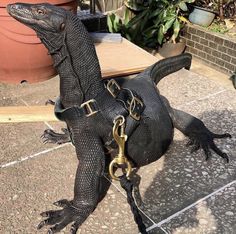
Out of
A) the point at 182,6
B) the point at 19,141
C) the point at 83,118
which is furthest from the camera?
the point at 182,6

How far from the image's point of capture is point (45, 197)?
248cm

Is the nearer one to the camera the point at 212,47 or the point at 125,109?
the point at 125,109

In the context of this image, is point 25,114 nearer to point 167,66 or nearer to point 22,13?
point 22,13

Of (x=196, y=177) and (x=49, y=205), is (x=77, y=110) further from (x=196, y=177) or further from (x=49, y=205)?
(x=196, y=177)

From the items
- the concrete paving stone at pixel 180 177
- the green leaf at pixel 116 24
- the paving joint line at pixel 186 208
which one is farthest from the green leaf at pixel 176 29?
the paving joint line at pixel 186 208

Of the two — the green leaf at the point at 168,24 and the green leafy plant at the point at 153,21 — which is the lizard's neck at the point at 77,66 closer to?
the green leafy plant at the point at 153,21

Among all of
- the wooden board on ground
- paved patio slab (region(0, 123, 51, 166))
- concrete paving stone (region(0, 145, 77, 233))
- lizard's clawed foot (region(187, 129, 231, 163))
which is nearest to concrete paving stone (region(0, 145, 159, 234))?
concrete paving stone (region(0, 145, 77, 233))

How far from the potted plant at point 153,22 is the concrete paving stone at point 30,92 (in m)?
2.00

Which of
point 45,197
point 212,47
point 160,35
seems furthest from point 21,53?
point 212,47

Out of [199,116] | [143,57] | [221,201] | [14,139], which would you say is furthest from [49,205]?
[143,57]

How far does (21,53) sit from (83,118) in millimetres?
1789

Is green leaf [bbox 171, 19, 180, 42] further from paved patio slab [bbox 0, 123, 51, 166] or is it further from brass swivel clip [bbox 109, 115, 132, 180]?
brass swivel clip [bbox 109, 115, 132, 180]

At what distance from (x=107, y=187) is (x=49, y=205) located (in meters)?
0.40

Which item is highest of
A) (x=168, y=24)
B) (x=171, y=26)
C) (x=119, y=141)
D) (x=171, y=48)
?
(x=119, y=141)
